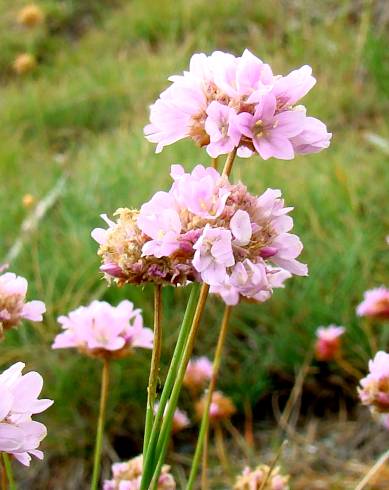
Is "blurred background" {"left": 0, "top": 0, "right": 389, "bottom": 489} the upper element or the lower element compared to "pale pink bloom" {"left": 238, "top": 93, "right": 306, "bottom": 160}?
lower

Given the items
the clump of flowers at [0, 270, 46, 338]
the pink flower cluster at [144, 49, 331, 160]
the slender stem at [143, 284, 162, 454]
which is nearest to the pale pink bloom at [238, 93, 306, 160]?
the pink flower cluster at [144, 49, 331, 160]

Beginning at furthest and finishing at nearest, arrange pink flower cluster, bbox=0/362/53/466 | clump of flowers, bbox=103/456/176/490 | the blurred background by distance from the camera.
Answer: the blurred background → clump of flowers, bbox=103/456/176/490 → pink flower cluster, bbox=0/362/53/466

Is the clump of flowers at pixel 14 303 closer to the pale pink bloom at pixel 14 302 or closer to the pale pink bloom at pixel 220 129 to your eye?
the pale pink bloom at pixel 14 302

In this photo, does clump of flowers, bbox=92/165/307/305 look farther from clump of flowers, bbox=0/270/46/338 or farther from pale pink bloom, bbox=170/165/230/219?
clump of flowers, bbox=0/270/46/338

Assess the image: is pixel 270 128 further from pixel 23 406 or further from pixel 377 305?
pixel 377 305

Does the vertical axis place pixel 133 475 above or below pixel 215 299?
above

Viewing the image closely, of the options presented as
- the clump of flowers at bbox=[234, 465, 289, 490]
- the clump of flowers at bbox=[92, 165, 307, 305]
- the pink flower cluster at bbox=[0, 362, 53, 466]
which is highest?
the clump of flowers at bbox=[92, 165, 307, 305]

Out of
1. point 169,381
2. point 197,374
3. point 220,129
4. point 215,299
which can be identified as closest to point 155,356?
point 169,381

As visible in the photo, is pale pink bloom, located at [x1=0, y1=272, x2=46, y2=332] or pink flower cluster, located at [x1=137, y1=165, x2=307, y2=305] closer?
pink flower cluster, located at [x1=137, y1=165, x2=307, y2=305]
